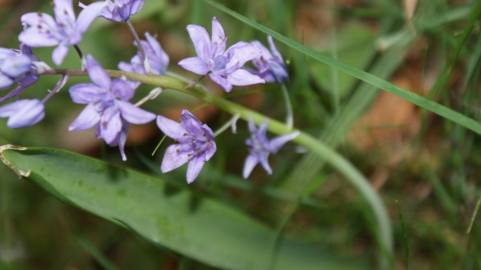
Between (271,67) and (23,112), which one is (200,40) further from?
(23,112)

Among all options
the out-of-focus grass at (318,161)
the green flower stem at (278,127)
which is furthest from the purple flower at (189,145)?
the out-of-focus grass at (318,161)

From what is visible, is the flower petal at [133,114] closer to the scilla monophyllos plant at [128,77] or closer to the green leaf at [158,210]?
the scilla monophyllos plant at [128,77]

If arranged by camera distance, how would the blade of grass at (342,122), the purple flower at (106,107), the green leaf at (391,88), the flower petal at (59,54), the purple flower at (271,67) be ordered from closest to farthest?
the flower petal at (59,54) < the purple flower at (106,107) < the green leaf at (391,88) < the purple flower at (271,67) < the blade of grass at (342,122)

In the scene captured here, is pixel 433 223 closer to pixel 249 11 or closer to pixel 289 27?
pixel 289 27

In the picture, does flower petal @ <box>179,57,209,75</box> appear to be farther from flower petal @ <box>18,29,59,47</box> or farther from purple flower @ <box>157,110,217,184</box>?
flower petal @ <box>18,29,59,47</box>

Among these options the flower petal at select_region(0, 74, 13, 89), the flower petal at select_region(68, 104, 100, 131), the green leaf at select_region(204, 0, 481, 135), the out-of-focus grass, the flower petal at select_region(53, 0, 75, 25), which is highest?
the flower petal at select_region(53, 0, 75, 25)

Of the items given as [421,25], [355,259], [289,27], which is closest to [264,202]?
[355,259]

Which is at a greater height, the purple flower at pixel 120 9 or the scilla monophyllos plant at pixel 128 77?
the purple flower at pixel 120 9

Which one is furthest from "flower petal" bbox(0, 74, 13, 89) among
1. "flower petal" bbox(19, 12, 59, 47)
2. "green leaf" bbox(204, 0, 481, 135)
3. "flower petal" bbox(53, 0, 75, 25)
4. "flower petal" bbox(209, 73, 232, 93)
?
"green leaf" bbox(204, 0, 481, 135)
